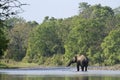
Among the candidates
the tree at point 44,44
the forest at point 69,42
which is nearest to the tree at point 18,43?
the forest at point 69,42

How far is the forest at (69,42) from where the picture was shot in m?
109

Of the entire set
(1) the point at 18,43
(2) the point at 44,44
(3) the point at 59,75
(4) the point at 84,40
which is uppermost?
(4) the point at 84,40

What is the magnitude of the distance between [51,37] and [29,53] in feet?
20.1

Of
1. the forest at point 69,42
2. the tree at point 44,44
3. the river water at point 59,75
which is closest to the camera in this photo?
the river water at point 59,75

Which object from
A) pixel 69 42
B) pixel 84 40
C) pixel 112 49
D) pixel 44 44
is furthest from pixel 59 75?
pixel 44 44

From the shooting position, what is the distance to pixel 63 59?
119 meters

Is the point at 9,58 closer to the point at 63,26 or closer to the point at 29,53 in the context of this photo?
the point at 29,53

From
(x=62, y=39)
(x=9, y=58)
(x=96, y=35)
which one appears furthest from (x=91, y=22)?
(x=9, y=58)

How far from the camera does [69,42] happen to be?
11512 cm

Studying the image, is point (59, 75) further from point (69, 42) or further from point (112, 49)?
point (69, 42)

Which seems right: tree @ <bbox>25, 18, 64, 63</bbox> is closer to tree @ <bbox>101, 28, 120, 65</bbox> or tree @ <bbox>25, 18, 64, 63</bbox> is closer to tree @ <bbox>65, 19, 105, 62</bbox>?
tree @ <bbox>65, 19, 105, 62</bbox>

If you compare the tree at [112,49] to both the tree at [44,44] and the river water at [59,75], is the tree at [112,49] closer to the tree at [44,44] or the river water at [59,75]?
the tree at [44,44]

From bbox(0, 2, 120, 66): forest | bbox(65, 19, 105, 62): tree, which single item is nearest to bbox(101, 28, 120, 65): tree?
bbox(0, 2, 120, 66): forest

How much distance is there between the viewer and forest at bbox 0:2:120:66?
10931cm
